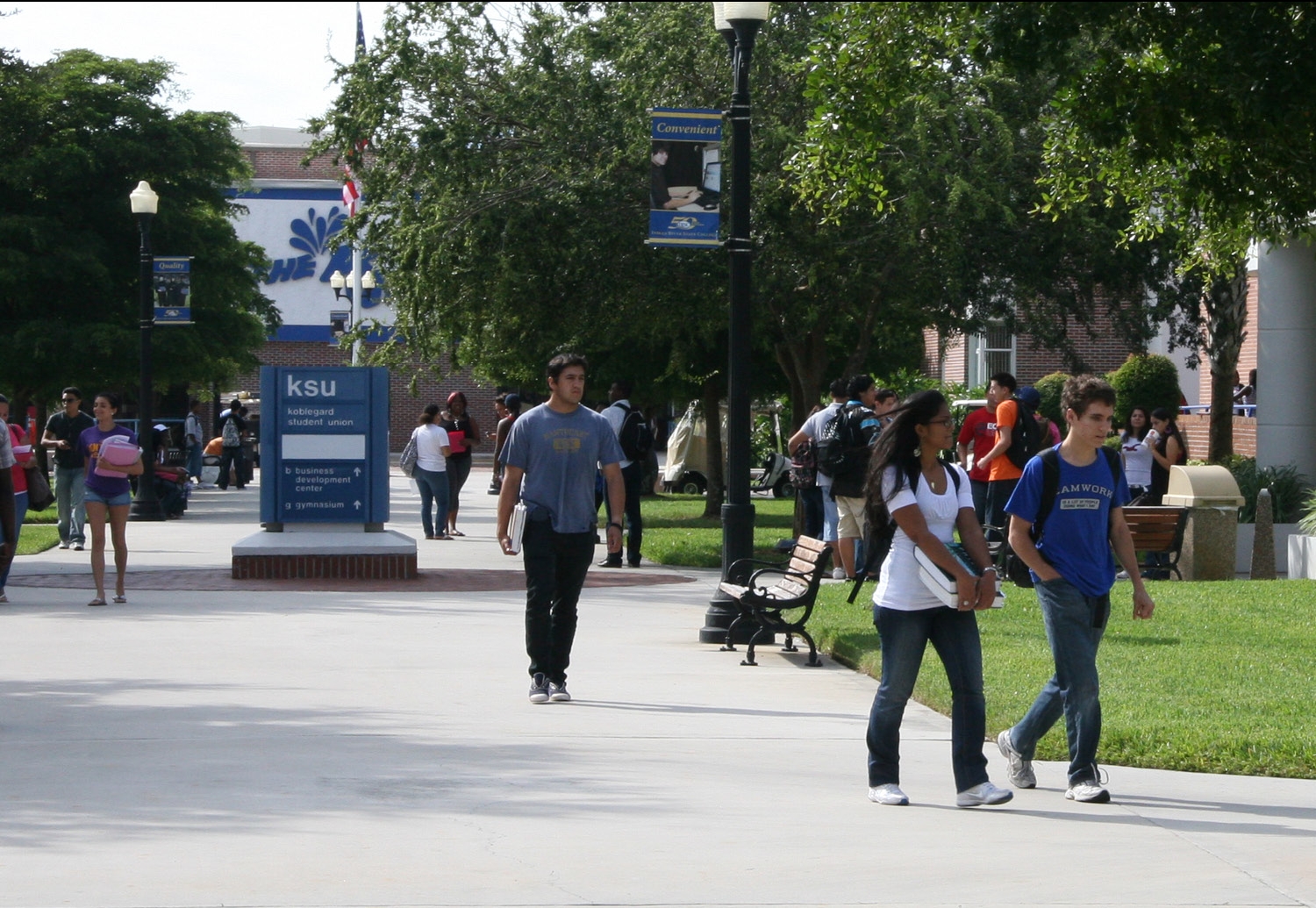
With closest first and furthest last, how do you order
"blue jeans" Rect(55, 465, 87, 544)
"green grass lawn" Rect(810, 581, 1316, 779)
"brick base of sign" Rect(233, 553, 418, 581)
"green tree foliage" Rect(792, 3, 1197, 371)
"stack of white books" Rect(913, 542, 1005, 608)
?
"stack of white books" Rect(913, 542, 1005, 608) → "green grass lawn" Rect(810, 581, 1316, 779) → "brick base of sign" Rect(233, 553, 418, 581) → "green tree foliage" Rect(792, 3, 1197, 371) → "blue jeans" Rect(55, 465, 87, 544)

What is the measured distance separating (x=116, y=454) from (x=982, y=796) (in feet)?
28.1

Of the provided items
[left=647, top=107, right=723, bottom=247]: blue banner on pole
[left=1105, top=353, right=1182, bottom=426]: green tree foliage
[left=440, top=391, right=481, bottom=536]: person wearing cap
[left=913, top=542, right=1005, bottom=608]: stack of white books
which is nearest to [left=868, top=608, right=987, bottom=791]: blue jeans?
[left=913, top=542, right=1005, bottom=608]: stack of white books

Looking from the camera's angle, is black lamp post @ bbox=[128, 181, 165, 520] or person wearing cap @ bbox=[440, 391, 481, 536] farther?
black lamp post @ bbox=[128, 181, 165, 520]

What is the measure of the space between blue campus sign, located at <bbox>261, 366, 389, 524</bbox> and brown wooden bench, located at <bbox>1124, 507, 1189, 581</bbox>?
7651 mm

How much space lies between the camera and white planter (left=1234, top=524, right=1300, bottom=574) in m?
18.2

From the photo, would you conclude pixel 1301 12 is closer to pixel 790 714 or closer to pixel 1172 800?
pixel 1172 800

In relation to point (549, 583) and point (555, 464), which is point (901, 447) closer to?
point (555, 464)

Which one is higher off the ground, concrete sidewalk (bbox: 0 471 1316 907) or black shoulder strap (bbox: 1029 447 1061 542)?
black shoulder strap (bbox: 1029 447 1061 542)

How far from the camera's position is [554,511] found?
9.23m

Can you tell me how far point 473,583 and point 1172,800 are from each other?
32.0 feet

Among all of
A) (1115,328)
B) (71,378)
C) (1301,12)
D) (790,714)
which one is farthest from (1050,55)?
(71,378)

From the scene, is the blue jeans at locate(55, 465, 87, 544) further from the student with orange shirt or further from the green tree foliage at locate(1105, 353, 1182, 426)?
the green tree foliage at locate(1105, 353, 1182, 426)

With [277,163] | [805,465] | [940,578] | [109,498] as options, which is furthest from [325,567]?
[277,163]

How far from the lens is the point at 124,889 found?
546 centimetres
